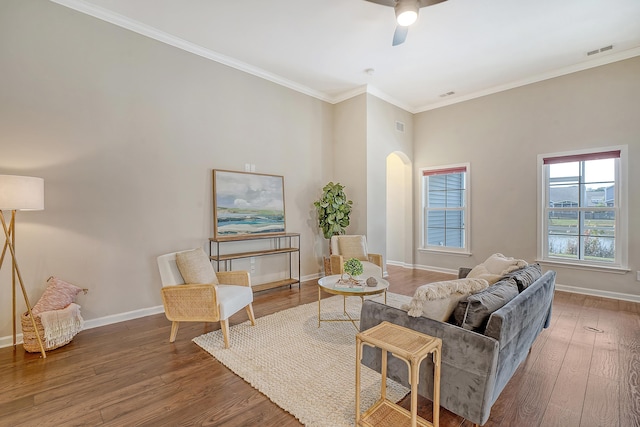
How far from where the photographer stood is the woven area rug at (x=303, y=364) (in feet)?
6.42

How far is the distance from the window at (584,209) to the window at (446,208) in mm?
1285

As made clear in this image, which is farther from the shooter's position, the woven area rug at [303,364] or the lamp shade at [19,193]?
the lamp shade at [19,193]

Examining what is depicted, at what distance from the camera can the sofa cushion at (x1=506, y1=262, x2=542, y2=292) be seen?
2215 millimetres

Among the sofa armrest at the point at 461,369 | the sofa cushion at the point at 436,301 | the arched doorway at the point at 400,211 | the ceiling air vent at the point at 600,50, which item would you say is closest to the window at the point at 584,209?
the ceiling air vent at the point at 600,50

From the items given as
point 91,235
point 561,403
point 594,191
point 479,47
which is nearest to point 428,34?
point 479,47

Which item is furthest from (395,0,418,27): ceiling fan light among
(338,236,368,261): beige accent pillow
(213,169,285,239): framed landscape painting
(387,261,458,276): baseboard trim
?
(387,261,458,276): baseboard trim

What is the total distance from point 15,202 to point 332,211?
386cm

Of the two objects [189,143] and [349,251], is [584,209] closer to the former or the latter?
[349,251]

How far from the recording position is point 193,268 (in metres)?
3.07

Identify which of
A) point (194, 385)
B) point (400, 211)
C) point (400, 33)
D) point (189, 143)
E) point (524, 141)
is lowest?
point (194, 385)

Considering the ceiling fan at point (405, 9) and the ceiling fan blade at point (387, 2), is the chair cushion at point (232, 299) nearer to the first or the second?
the ceiling fan at point (405, 9)

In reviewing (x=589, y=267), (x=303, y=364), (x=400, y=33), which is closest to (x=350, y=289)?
(x=303, y=364)

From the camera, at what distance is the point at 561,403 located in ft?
6.57

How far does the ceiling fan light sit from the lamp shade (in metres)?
3.74
